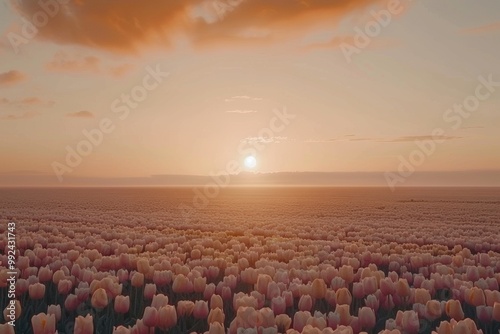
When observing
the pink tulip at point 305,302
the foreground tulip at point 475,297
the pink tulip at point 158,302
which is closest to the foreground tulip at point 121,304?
the pink tulip at point 158,302

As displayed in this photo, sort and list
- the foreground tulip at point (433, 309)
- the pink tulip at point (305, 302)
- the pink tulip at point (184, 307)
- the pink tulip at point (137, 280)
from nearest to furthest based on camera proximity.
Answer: the pink tulip at point (184, 307), the foreground tulip at point (433, 309), the pink tulip at point (305, 302), the pink tulip at point (137, 280)

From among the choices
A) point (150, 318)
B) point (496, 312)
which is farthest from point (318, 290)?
point (150, 318)

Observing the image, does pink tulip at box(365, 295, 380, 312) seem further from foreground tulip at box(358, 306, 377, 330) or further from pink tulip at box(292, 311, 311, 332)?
pink tulip at box(292, 311, 311, 332)

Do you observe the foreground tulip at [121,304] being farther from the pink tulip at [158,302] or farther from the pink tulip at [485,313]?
the pink tulip at [485,313]

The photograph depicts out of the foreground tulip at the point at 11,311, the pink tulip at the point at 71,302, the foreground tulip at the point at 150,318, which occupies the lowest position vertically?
the pink tulip at the point at 71,302

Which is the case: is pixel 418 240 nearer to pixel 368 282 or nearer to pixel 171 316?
pixel 368 282

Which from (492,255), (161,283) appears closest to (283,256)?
(161,283)

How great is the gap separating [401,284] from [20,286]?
20.0 ft

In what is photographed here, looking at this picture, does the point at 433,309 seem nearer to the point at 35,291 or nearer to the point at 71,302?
the point at 71,302

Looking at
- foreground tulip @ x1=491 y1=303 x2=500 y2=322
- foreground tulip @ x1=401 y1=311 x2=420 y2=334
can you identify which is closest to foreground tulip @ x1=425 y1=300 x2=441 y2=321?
foreground tulip @ x1=491 y1=303 x2=500 y2=322

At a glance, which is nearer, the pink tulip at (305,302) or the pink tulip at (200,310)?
the pink tulip at (200,310)

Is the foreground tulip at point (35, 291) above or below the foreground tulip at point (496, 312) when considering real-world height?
below

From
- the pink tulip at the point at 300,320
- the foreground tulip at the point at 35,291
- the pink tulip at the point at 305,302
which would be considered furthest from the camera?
the foreground tulip at the point at 35,291

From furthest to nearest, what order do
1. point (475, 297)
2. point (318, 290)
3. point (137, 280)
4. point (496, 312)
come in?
point (137, 280) → point (318, 290) → point (475, 297) → point (496, 312)
